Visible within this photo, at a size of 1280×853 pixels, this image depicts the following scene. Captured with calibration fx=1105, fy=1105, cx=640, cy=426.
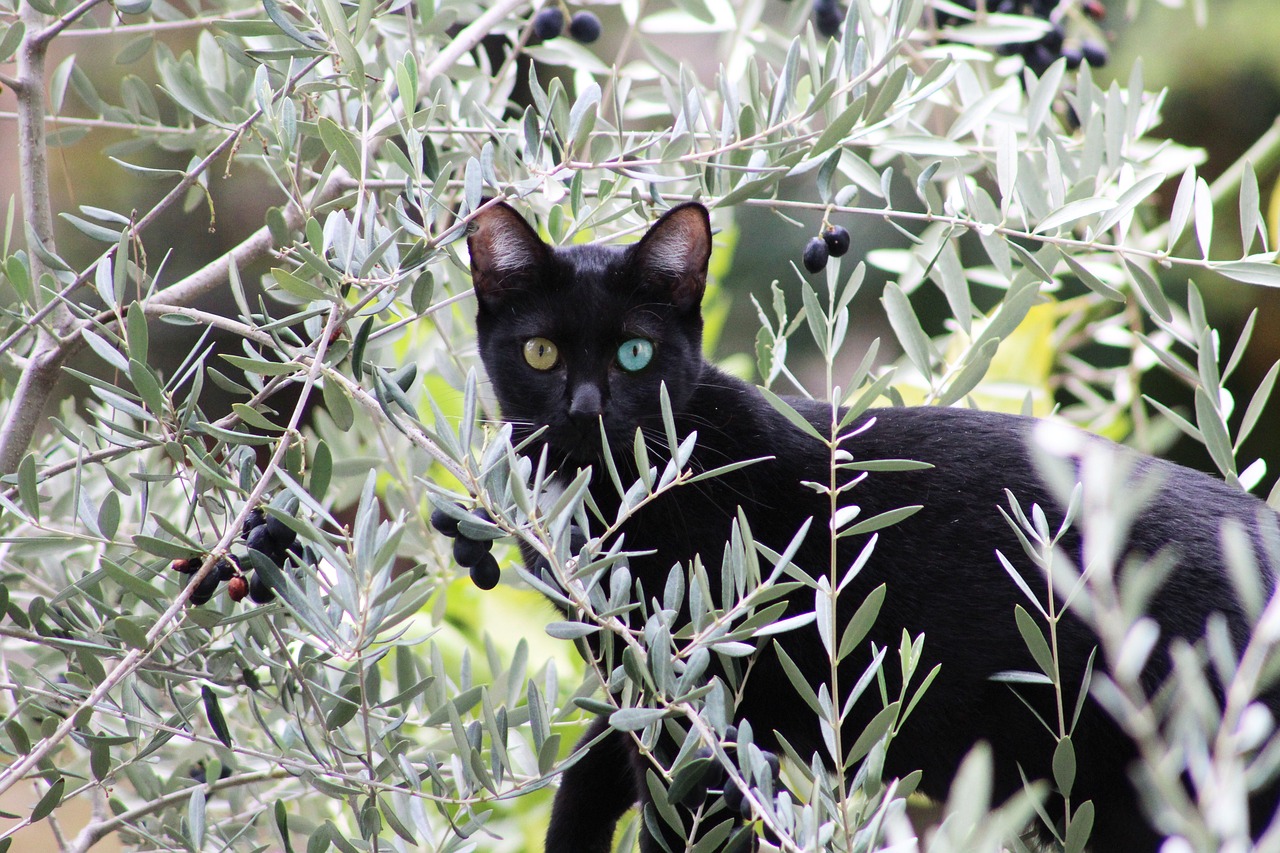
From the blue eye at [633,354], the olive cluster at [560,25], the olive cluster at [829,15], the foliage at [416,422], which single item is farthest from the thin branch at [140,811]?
the olive cluster at [829,15]

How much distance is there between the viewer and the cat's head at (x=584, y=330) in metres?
1.36

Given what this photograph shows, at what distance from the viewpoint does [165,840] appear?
1042 millimetres

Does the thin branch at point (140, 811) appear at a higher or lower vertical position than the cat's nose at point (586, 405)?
lower

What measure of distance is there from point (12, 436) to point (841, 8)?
1206 mm

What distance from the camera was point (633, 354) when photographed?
142cm

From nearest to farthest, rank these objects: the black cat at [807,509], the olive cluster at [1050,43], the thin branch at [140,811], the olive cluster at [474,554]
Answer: the olive cluster at [474,554], the thin branch at [140,811], the black cat at [807,509], the olive cluster at [1050,43]

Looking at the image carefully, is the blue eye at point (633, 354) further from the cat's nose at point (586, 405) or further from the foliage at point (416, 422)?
the foliage at point (416, 422)

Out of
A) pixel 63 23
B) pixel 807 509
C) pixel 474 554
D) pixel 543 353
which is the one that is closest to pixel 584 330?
pixel 543 353

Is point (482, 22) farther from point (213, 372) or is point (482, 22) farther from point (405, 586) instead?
point (405, 586)

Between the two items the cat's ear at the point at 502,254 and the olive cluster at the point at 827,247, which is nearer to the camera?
the olive cluster at the point at 827,247

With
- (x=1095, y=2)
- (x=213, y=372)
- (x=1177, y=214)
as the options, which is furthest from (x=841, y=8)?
(x=213, y=372)

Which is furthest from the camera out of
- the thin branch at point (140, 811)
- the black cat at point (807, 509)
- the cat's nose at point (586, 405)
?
the cat's nose at point (586, 405)

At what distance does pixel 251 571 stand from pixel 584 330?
60 centimetres

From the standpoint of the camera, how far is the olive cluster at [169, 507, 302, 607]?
0.89 metres
